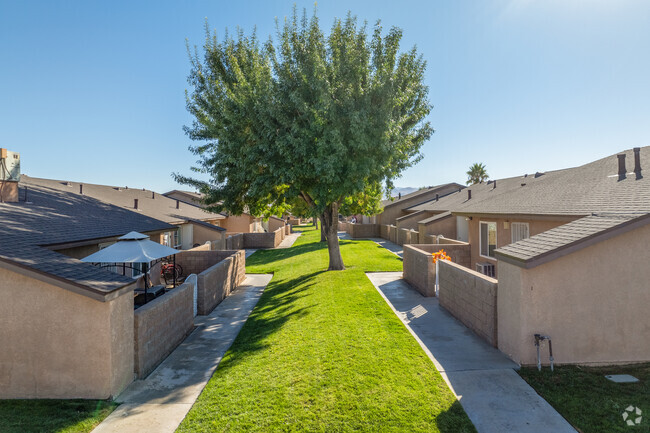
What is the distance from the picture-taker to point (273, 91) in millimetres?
13141

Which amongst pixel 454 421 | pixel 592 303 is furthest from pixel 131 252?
pixel 592 303

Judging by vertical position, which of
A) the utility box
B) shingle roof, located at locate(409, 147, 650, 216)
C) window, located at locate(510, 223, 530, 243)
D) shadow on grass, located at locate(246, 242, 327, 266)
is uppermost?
the utility box

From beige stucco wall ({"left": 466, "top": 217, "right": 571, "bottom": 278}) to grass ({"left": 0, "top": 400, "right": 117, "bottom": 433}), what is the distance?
11.9 meters

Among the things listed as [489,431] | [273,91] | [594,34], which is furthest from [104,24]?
[594,34]

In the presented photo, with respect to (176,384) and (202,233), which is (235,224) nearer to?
(202,233)

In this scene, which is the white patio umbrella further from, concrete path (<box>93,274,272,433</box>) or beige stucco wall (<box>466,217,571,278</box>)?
beige stucco wall (<box>466,217,571,278</box>)

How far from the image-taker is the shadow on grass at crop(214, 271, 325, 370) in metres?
7.68

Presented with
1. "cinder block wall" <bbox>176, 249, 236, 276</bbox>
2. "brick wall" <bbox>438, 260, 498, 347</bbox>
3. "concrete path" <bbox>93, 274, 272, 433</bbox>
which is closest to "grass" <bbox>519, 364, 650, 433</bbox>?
"brick wall" <bbox>438, 260, 498, 347</bbox>

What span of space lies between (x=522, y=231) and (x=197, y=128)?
15.7 metres

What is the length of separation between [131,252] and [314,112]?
25.3ft

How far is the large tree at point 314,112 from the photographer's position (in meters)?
12.2

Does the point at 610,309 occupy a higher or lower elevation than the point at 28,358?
higher

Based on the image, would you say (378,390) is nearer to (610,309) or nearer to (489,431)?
(489,431)

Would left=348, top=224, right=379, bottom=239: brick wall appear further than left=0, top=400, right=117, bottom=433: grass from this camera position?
Yes
